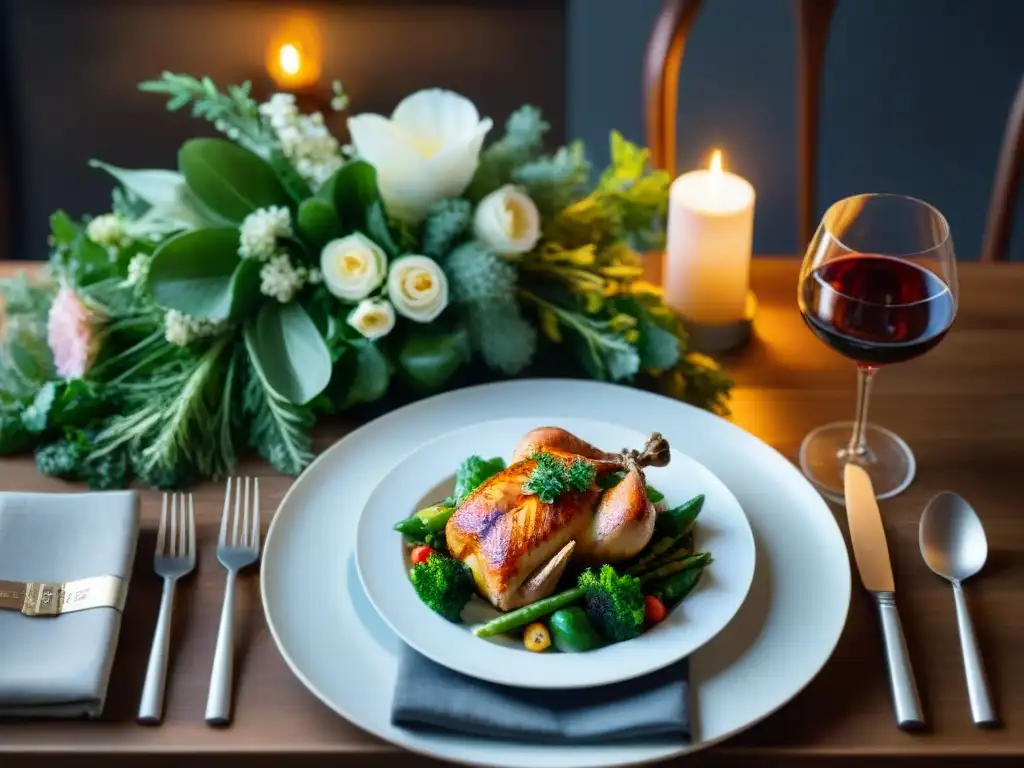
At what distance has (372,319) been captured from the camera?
111cm

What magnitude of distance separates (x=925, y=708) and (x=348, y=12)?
7.32ft

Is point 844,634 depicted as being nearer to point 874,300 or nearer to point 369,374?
point 874,300

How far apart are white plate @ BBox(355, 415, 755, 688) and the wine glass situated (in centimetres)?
17

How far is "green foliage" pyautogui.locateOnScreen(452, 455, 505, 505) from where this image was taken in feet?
3.28

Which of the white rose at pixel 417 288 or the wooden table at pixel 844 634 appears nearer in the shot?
the wooden table at pixel 844 634

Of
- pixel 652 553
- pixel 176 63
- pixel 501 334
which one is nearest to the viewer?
pixel 652 553

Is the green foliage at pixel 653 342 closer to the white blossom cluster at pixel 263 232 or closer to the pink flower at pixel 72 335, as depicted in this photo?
the white blossom cluster at pixel 263 232

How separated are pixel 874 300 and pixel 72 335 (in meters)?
0.78

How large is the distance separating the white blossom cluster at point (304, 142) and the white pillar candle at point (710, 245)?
0.38 m

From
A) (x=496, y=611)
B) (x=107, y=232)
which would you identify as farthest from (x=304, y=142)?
(x=496, y=611)

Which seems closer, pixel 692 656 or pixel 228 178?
pixel 692 656

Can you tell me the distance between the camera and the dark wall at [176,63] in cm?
265

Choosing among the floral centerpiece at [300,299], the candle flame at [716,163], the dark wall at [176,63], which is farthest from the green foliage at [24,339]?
the dark wall at [176,63]

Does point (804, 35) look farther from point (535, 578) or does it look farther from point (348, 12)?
point (348, 12)
